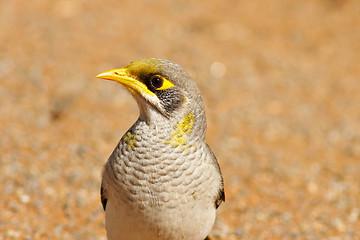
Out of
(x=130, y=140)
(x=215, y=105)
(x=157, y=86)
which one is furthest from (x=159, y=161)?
(x=215, y=105)

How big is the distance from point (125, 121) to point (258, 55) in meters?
4.86

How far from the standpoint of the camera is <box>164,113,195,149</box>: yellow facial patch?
4.51 m

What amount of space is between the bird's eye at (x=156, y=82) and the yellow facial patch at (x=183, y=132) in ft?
1.24

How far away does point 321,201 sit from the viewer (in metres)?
8.28

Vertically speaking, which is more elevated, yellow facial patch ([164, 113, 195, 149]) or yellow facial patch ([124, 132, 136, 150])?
yellow facial patch ([164, 113, 195, 149])

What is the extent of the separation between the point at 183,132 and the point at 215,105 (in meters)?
6.31

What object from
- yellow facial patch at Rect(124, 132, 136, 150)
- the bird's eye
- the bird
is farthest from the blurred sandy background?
the bird's eye

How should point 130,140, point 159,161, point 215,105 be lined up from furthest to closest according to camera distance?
point 215,105 < point 130,140 < point 159,161

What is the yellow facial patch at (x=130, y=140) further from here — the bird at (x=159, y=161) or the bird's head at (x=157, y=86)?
the bird's head at (x=157, y=86)

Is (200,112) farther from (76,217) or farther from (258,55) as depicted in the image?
(258,55)

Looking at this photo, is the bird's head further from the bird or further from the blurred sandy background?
the blurred sandy background

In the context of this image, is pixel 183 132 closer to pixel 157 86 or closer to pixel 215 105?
pixel 157 86

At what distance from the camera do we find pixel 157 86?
450 cm

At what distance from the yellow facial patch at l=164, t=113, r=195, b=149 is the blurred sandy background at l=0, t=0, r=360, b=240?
→ 276 cm
